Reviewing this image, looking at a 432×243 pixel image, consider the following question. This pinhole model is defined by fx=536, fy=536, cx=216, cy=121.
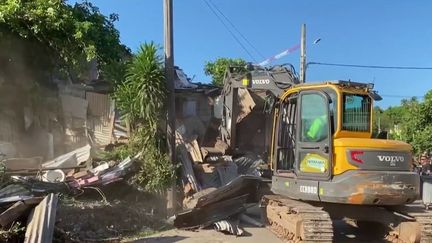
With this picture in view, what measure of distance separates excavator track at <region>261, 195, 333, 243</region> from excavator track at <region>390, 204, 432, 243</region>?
1.41m

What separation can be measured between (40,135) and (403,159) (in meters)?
13.2

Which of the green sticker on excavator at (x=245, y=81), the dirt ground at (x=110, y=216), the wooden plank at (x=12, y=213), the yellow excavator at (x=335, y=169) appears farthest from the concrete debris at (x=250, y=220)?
the wooden plank at (x=12, y=213)

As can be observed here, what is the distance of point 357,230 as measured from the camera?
478 inches

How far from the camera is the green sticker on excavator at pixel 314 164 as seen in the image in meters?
9.41

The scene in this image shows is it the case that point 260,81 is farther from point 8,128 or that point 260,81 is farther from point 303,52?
point 303,52

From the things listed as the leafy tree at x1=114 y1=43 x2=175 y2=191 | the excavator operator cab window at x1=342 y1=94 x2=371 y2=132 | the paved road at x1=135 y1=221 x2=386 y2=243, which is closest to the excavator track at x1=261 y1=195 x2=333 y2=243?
the paved road at x1=135 y1=221 x2=386 y2=243

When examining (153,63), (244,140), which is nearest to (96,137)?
(244,140)

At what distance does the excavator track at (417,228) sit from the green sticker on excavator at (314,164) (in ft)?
5.70

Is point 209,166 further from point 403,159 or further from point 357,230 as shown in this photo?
point 403,159

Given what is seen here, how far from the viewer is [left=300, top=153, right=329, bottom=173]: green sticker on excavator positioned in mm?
9409

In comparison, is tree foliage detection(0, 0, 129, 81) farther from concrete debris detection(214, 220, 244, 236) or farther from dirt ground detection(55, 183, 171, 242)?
concrete debris detection(214, 220, 244, 236)

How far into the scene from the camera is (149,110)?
510 inches

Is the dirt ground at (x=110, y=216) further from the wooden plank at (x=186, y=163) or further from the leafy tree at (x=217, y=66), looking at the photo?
the leafy tree at (x=217, y=66)

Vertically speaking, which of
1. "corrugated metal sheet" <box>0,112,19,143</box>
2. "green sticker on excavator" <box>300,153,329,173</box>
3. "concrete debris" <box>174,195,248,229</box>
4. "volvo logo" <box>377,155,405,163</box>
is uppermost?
"corrugated metal sheet" <box>0,112,19,143</box>
